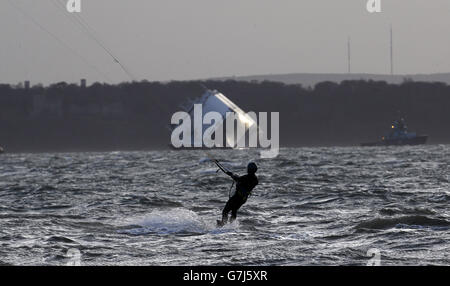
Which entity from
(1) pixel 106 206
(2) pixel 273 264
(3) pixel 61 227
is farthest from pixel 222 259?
(1) pixel 106 206

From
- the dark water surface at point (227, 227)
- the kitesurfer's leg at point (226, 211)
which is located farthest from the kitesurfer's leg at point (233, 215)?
the dark water surface at point (227, 227)

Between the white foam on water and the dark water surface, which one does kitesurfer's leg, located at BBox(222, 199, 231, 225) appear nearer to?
the white foam on water

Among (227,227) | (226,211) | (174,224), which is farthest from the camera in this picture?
(174,224)

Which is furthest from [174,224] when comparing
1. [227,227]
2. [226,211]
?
[227,227]

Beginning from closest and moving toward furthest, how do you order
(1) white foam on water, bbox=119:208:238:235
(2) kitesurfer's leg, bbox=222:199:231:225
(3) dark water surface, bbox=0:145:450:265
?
1. (3) dark water surface, bbox=0:145:450:265
2. (1) white foam on water, bbox=119:208:238:235
3. (2) kitesurfer's leg, bbox=222:199:231:225

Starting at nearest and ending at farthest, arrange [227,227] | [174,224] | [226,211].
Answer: [227,227] → [226,211] → [174,224]

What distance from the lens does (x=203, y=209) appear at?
21.2 meters

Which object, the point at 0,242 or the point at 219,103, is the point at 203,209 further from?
the point at 219,103

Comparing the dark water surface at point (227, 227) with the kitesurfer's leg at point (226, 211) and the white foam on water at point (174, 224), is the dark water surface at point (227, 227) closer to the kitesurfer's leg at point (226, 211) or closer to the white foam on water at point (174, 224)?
the white foam on water at point (174, 224)

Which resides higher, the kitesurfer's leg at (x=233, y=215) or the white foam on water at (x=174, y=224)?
the kitesurfer's leg at (x=233, y=215)

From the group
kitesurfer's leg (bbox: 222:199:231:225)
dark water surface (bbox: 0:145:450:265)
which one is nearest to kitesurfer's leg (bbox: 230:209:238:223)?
kitesurfer's leg (bbox: 222:199:231:225)

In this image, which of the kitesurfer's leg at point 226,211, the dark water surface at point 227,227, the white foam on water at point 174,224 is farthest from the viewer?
the kitesurfer's leg at point 226,211

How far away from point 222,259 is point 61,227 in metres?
5.64

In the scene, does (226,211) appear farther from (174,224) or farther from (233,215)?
(174,224)
